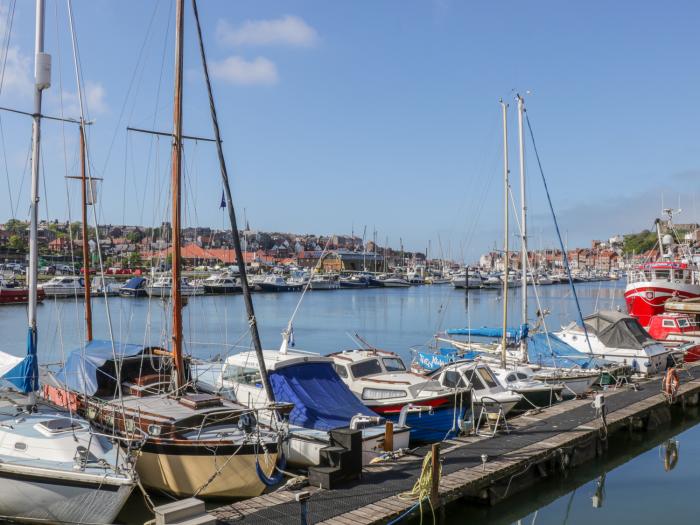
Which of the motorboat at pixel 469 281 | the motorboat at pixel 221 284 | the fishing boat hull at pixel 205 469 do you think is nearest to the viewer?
the fishing boat hull at pixel 205 469

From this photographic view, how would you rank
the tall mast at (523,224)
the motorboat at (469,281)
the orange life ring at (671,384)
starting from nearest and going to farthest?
1. the orange life ring at (671,384)
2. the tall mast at (523,224)
3. the motorboat at (469,281)

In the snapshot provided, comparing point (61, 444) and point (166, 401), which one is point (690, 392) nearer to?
point (166, 401)

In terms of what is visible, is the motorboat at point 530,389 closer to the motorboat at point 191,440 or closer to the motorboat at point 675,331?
the motorboat at point 191,440

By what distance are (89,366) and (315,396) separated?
6790 millimetres

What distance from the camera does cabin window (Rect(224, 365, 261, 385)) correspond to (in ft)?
66.5

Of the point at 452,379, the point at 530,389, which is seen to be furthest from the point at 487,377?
the point at 530,389

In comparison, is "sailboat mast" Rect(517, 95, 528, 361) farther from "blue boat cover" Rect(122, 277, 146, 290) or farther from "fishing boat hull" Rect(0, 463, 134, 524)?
"blue boat cover" Rect(122, 277, 146, 290)

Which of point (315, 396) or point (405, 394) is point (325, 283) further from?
point (315, 396)

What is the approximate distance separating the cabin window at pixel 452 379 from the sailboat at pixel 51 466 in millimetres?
11580

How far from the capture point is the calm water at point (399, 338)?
56.2ft

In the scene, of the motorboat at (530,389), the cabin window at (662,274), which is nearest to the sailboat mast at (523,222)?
the motorboat at (530,389)

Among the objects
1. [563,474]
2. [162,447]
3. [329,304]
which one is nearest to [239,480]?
[162,447]

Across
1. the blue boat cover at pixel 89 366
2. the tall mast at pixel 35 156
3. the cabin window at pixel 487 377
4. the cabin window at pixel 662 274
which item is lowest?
the cabin window at pixel 487 377

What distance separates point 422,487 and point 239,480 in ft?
13.2
